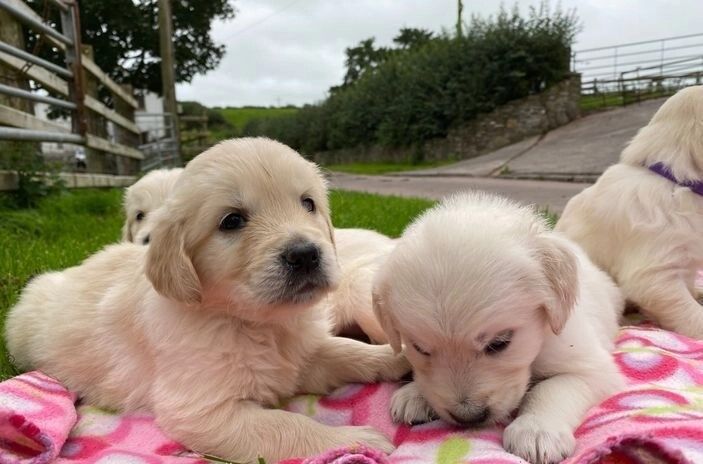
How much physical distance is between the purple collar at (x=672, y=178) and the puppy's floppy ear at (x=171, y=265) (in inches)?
108

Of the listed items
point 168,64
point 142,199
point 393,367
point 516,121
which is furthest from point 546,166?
point 393,367

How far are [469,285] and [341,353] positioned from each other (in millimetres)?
861

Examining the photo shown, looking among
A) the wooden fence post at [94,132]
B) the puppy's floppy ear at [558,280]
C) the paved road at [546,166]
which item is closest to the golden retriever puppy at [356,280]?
the puppy's floppy ear at [558,280]

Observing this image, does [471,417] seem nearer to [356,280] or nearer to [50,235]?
[356,280]

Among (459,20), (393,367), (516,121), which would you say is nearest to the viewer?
(393,367)

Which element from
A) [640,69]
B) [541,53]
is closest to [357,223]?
[541,53]

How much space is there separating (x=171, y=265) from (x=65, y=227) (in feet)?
15.3

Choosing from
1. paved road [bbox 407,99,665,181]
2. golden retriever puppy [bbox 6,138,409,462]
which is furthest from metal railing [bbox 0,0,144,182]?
paved road [bbox 407,99,665,181]

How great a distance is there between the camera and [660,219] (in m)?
3.45

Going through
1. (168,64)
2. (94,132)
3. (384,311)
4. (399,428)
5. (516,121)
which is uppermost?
(168,64)

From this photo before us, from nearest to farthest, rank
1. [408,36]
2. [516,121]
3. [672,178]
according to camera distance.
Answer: [672,178]
[516,121]
[408,36]

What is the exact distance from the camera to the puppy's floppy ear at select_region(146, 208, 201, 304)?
231 centimetres

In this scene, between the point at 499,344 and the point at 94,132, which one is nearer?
the point at 499,344

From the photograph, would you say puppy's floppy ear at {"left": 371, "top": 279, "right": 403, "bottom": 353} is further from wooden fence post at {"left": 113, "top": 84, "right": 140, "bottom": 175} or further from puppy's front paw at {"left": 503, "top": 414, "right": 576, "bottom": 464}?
wooden fence post at {"left": 113, "top": 84, "right": 140, "bottom": 175}
